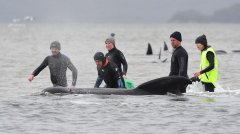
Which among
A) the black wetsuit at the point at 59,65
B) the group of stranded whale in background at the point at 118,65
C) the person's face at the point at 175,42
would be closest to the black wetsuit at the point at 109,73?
the group of stranded whale in background at the point at 118,65

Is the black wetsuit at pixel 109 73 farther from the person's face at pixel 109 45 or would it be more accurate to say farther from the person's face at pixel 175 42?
the person's face at pixel 175 42

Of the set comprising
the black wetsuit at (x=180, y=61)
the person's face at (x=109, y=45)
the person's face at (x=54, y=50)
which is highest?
the person's face at (x=109, y=45)

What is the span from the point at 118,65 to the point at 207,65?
111 inches

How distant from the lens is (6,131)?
55.3 feet

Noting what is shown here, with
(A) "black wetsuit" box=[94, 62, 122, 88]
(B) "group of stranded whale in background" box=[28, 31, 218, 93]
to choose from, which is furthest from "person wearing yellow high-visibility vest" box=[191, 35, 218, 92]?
(A) "black wetsuit" box=[94, 62, 122, 88]

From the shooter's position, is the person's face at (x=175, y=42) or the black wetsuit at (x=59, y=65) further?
the black wetsuit at (x=59, y=65)

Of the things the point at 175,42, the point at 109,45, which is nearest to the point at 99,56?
the point at 109,45

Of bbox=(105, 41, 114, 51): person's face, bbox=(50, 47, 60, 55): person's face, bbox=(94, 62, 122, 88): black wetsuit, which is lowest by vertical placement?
bbox=(94, 62, 122, 88): black wetsuit

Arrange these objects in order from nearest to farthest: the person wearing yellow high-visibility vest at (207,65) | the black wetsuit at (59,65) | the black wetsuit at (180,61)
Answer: the black wetsuit at (180,61) < the person wearing yellow high-visibility vest at (207,65) < the black wetsuit at (59,65)

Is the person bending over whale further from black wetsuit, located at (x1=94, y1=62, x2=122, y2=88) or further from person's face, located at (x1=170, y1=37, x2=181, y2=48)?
person's face, located at (x1=170, y1=37, x2=181, y2=48)

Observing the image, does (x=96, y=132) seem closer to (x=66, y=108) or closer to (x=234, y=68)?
(x=66, y=108)

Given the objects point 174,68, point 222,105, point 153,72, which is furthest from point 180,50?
point 153,72

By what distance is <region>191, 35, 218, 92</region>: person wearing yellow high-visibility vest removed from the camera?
21.5m

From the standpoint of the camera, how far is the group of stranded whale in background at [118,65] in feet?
70.3
